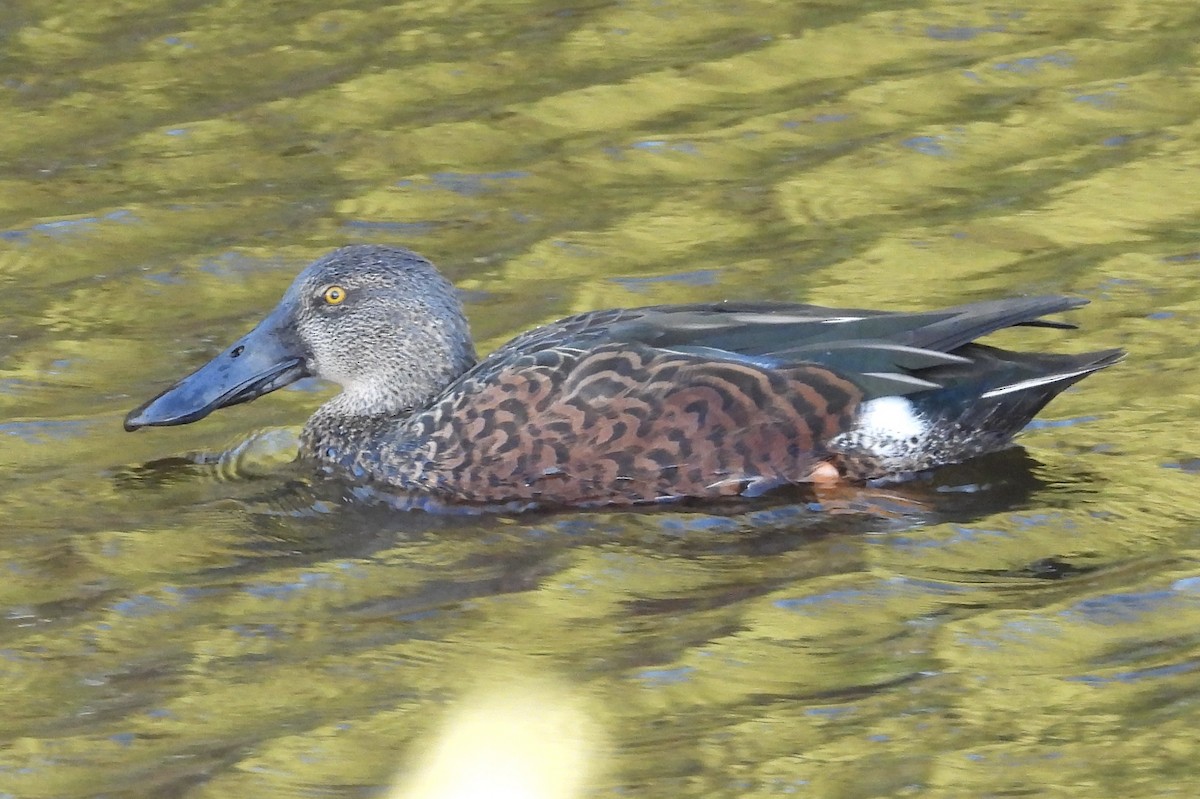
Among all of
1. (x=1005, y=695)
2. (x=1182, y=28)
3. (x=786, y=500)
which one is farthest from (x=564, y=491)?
(x=1182, y=28)

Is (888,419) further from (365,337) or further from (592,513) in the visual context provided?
(365,337)

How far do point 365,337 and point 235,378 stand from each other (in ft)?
1.55

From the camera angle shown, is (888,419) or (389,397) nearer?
(888,419)

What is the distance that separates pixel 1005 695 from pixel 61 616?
255 cm

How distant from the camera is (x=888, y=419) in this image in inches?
259

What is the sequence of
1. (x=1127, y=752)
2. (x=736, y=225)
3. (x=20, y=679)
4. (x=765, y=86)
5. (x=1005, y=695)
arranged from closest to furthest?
(x=1127, y=752) → (x=1005, y=695) → (x=20, y=679) → (x=736, y=225) → (x=765, y=86)

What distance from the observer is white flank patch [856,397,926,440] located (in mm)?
6555

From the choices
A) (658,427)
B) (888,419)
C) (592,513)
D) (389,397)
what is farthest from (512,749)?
(389,397)

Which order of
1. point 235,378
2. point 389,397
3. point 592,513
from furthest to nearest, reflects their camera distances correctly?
1. point 389,397
2. point 235,378
3. point 592,513

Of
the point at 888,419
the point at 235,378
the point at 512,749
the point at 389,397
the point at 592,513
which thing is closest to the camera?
the point at 512,749

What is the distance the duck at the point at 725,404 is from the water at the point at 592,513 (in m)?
0.18

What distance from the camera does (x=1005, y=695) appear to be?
4.84 meters

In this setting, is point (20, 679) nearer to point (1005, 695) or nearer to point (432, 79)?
point (1005, 695)

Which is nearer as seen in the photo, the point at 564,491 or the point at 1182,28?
the point at 564,491
